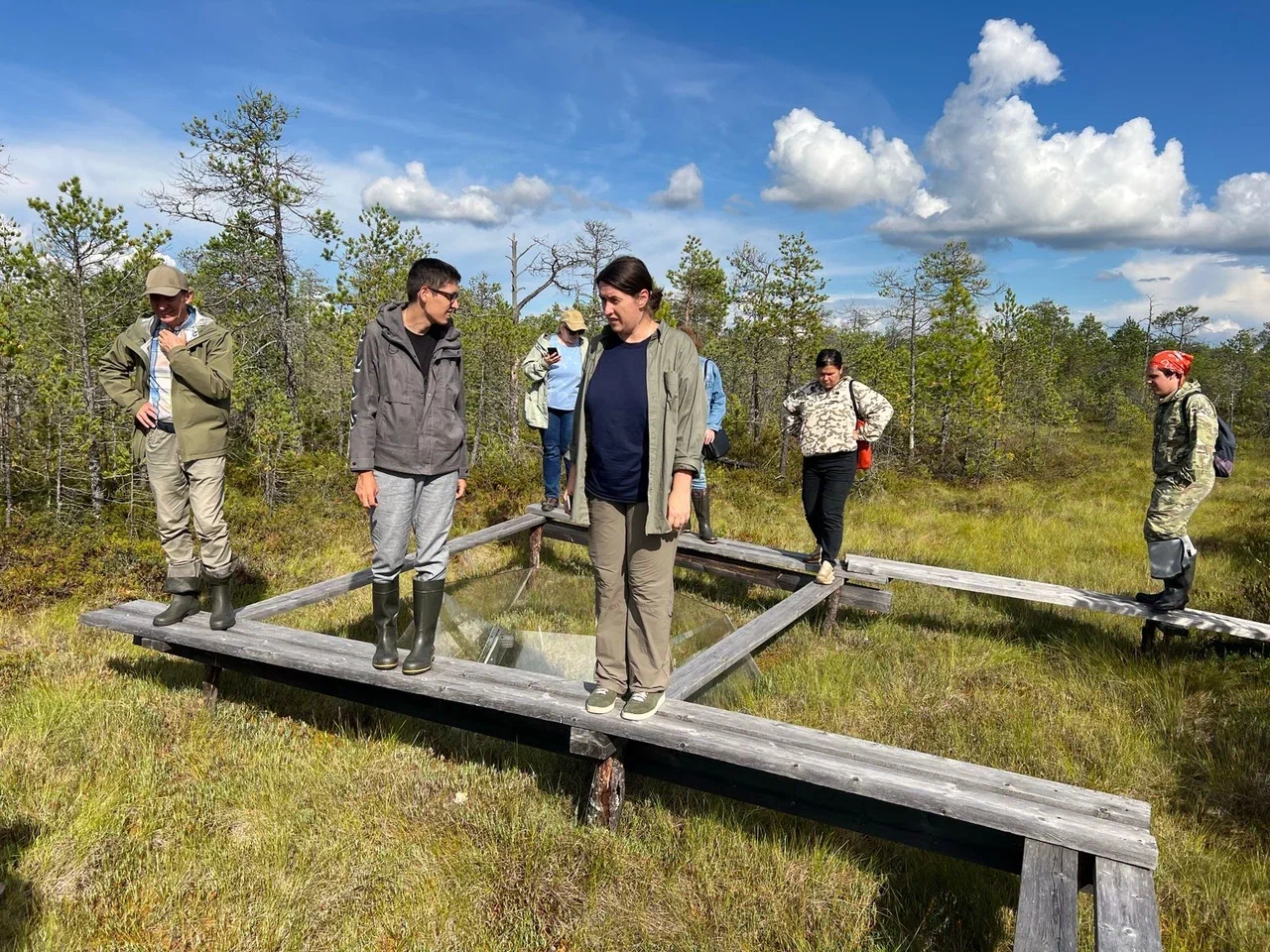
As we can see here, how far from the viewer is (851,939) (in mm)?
2463

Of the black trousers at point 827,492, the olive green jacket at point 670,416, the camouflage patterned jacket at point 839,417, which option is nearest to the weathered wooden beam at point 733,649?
the black trousers at point 827,492

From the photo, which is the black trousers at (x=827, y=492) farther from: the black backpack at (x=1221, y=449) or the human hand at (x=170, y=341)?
the human hand at (x=170, y=341)

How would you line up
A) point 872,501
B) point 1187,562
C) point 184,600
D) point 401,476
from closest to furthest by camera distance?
point 401,476
point 184,600
point 1187,562
point 872,501

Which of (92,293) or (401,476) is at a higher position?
(92,293)

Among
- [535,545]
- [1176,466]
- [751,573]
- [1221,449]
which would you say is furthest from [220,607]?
[1221,449]

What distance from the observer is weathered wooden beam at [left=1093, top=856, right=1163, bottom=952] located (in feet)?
6.33

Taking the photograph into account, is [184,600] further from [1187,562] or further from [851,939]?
Answer: [1187,562]

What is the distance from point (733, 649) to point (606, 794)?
123cm

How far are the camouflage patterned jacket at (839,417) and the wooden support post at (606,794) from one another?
3.05 m

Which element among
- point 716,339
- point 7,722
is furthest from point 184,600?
point 716,339

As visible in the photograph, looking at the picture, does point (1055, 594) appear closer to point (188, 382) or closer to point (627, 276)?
point (627, 276)

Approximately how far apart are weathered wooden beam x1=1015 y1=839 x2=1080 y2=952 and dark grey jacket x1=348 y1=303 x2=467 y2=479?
2657 millimetres

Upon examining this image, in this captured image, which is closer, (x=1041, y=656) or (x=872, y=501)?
(x=1041, y=656)

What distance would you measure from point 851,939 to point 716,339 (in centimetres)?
1677
